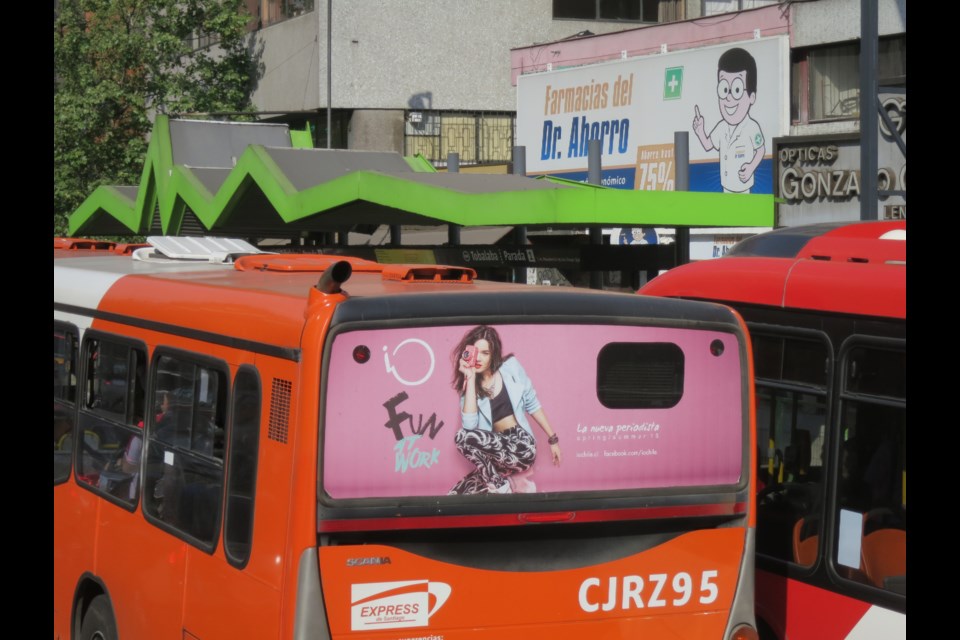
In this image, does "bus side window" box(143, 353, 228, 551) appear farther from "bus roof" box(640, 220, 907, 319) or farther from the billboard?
the billboard

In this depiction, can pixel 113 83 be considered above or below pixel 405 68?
below

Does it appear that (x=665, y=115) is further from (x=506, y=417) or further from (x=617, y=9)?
(x=506, y=417)

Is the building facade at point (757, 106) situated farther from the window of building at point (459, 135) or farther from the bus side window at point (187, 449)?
the bus side window at point (187, 449)

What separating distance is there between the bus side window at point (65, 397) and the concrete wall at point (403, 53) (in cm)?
2669

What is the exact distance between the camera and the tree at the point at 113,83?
2998 cm

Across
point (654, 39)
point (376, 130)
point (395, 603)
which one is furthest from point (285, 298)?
point (376, 130)

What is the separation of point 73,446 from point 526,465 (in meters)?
3.66

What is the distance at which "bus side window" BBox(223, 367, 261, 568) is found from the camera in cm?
542

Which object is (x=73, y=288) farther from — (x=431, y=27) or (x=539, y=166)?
(x=431, y=27)

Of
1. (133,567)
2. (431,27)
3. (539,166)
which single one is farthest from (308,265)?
(431,27)

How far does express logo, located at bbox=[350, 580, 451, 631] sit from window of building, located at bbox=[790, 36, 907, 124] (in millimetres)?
18347

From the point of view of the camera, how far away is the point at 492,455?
527 cm

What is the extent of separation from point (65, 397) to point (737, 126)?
17.2 m
